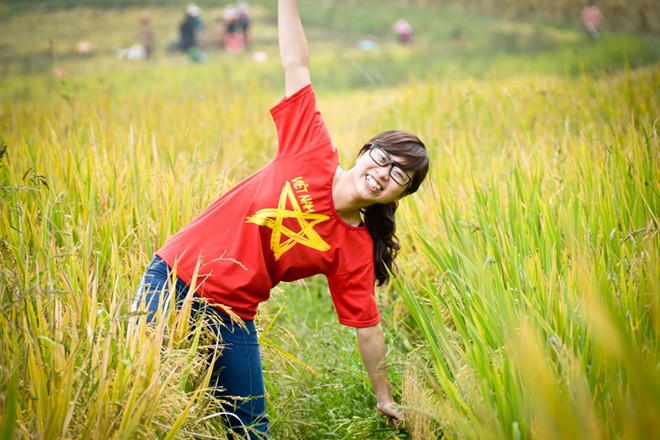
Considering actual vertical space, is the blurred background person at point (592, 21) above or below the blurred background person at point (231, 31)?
below

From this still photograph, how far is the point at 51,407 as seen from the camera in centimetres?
143

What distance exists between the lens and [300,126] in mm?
2086

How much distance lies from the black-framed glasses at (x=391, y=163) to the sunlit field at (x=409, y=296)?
1.00ft

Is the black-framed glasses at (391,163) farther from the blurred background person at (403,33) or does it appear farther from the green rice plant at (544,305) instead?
the blurred background person at (403,33)

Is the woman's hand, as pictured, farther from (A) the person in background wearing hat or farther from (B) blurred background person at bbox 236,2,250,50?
(B) blurred background person at bbox 236,2,250,50

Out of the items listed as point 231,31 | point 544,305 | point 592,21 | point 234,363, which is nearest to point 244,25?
point 231,31

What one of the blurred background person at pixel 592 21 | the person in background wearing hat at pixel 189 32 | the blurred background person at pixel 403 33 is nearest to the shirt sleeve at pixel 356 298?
the person in background wearing hat at pixel 189 32

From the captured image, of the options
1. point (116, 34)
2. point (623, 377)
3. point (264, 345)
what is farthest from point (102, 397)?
point (116, 34)

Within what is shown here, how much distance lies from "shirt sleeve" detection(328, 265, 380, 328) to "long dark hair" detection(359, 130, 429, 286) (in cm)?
9

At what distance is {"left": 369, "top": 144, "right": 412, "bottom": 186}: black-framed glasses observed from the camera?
6.51ft

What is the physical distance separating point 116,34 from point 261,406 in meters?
14.8

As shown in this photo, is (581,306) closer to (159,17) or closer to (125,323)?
(125,323)

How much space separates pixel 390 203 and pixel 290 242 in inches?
14.3

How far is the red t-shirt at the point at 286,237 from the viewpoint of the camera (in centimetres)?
199
